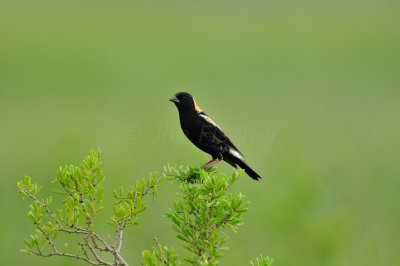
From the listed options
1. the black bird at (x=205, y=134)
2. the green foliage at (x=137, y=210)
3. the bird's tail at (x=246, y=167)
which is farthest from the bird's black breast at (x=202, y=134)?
the green foliage at (x=137, y=210)

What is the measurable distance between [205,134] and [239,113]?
44.3 feet

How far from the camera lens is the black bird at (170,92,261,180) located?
4266mm

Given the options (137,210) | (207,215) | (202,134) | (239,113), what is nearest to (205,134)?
(202,134)

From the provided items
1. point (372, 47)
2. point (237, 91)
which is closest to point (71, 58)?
point (237, 91)

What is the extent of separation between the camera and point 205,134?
14.0 feet

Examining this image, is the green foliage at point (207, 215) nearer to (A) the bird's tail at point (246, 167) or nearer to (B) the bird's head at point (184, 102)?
(A) the bird's tail at point (246, 167)

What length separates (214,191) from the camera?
2400 mm

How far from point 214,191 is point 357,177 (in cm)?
679

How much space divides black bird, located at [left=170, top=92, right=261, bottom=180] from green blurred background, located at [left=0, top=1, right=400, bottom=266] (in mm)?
1367

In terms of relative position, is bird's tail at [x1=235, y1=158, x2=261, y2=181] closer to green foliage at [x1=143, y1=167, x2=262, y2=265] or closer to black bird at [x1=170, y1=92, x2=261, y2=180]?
black bird at [x1=170, y1=92, x2=261, y2=180]

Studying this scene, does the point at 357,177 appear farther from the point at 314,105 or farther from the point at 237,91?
the point at 237,91

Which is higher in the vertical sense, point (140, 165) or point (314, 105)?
point (314, 105)

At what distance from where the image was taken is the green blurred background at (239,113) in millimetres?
5891

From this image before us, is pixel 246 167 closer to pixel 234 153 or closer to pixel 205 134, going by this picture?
pixel 234 153
